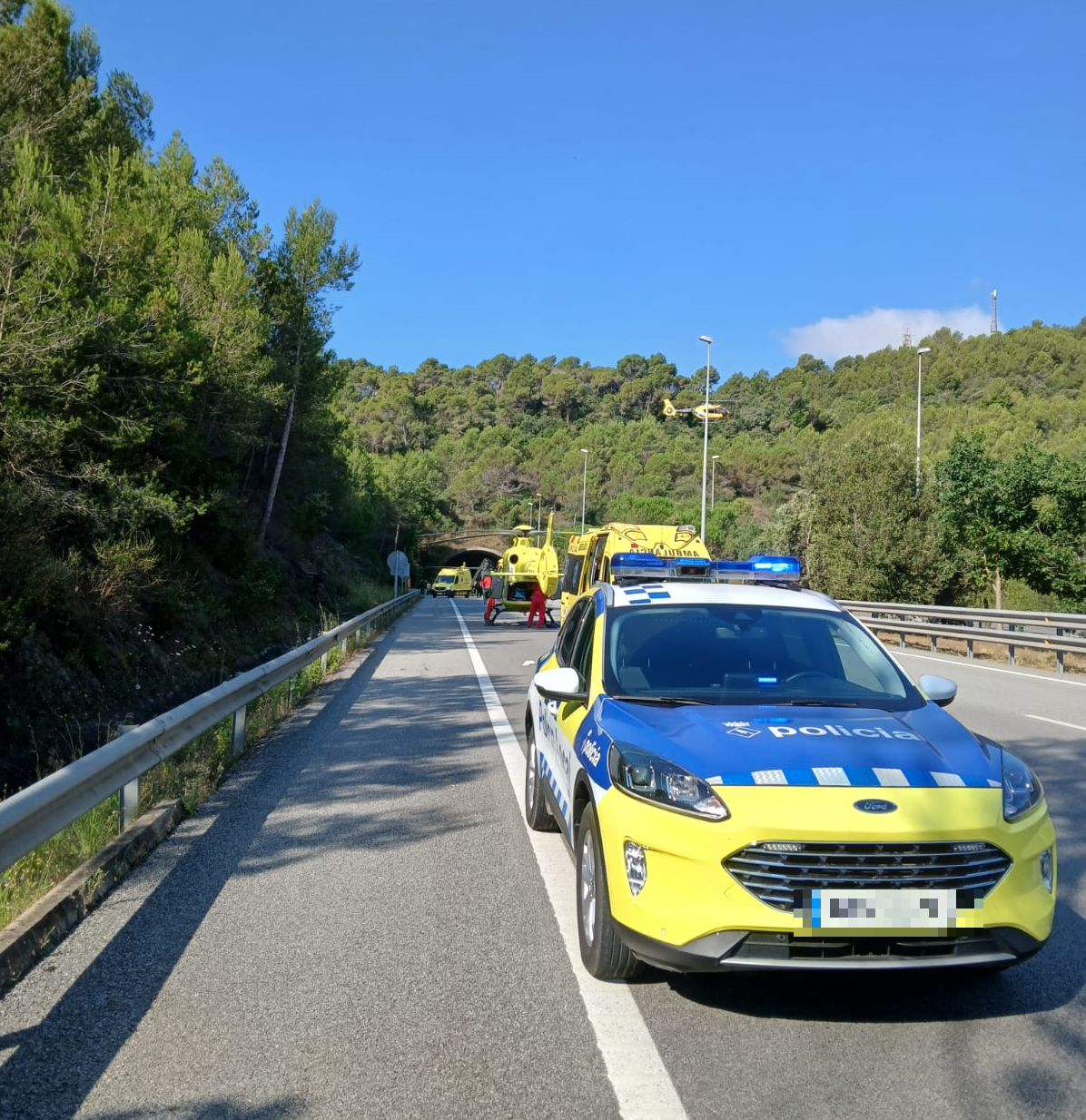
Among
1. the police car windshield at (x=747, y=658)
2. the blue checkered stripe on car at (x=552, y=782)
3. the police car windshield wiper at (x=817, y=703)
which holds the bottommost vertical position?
the blue checkered stripe on car at (x=552, y=782)

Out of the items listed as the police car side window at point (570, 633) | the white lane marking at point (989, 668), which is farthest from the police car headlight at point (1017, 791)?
the white lane marking at point (989, 668)

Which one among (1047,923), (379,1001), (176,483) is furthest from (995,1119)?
(176,483)

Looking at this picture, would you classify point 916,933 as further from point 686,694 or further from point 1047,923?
point 686,694

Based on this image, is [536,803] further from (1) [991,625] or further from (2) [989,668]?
(1) [991,625]

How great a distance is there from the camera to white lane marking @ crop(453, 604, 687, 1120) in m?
3.28

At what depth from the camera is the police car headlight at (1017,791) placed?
3902 millimetres

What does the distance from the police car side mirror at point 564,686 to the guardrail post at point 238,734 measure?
4710 mm

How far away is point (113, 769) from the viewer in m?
5.88

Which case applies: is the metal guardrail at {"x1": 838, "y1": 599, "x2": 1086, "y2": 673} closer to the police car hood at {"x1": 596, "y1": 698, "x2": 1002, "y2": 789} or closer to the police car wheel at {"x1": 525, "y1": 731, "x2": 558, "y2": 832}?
the police car wheel at {"x1": 525, "y1": 731, "x2": 558, "y2": 832}

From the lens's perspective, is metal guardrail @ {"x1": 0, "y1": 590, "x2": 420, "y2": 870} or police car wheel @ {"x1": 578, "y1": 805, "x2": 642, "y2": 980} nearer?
police car wheel @ {"x1": 578, "y1": 805, "x2": 642, "y2": 980}

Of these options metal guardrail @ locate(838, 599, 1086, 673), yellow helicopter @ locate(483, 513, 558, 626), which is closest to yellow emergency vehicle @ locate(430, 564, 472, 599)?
yellow helicopter @ locate(483, 513, 558, 626)

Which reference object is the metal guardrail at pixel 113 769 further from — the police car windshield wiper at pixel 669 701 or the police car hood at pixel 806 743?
the police car windshield wiper at pixel 669 701

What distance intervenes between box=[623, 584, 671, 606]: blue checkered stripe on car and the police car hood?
3.35 ft

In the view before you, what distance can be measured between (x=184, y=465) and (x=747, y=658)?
697 inches
